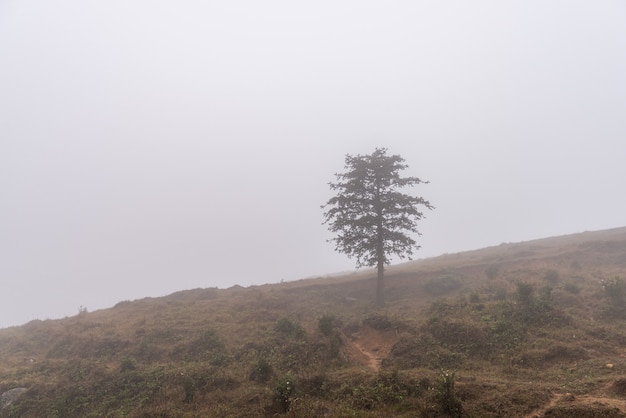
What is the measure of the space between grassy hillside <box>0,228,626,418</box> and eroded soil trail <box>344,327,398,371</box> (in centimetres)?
9

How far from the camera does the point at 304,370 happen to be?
48.1ft

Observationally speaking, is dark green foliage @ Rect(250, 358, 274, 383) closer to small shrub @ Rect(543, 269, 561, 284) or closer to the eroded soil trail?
the eroded soil trail

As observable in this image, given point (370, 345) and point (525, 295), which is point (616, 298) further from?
point (370, 345)

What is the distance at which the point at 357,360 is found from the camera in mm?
15867

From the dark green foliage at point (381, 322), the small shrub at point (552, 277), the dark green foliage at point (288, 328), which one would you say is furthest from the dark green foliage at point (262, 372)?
the small shrub at point (552, 277)

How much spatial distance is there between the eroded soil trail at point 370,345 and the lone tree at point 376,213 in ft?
27.1

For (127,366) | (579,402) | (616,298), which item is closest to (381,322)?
(579,402)

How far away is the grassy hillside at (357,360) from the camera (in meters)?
10.6

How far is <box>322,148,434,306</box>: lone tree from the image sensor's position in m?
27.8

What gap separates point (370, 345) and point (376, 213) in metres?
12.3

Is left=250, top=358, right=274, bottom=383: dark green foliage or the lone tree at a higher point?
the lone tree

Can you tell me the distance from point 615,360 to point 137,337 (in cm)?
2514

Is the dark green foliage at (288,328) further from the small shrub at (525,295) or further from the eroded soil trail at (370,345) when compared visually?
the small shrub at (525,295)

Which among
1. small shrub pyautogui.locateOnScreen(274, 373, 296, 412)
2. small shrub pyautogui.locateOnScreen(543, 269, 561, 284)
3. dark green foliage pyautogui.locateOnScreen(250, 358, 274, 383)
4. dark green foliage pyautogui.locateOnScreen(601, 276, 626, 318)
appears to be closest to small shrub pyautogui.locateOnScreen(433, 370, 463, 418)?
small shrub pyautogui.locateOnScreen(274, 373, 296, 412)
